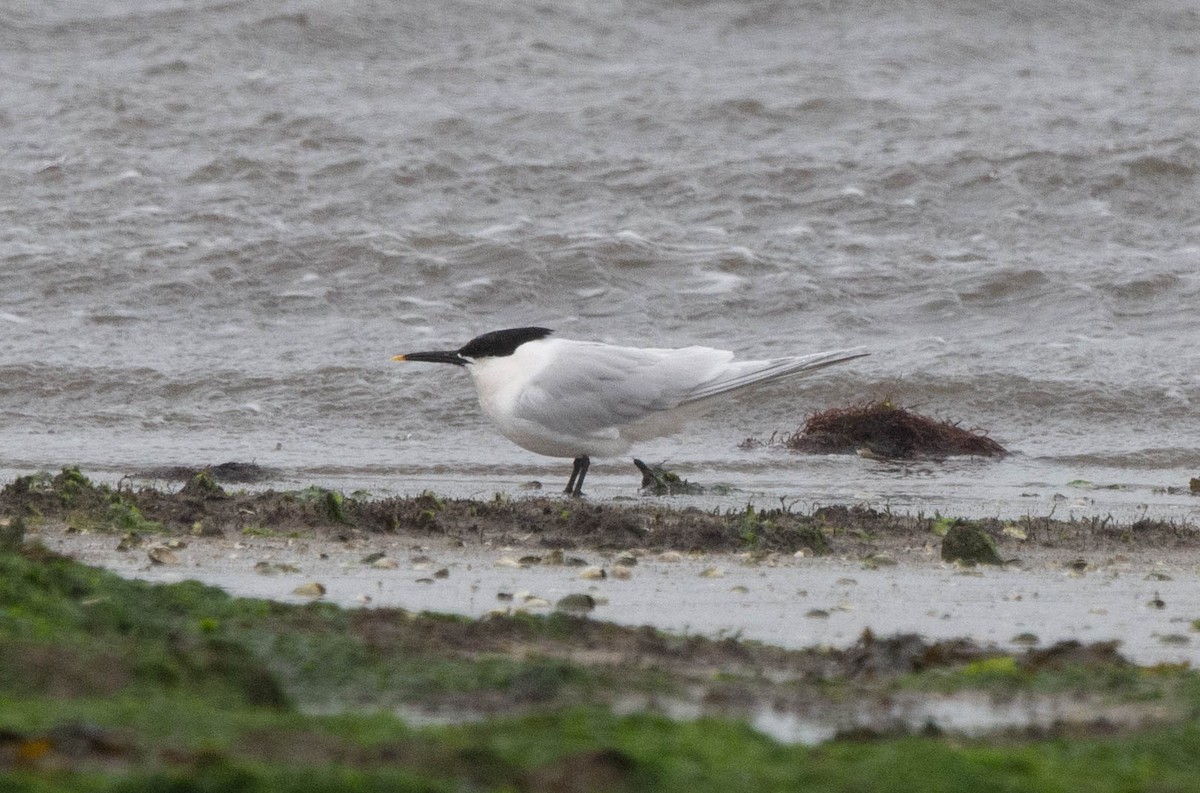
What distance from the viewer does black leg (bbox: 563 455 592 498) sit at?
720 cm

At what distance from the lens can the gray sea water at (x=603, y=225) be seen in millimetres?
9102

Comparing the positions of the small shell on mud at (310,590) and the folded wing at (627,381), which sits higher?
the folded wing at (627,381)

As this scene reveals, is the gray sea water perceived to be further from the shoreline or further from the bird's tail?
the shoreline

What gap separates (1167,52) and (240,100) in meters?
9.81

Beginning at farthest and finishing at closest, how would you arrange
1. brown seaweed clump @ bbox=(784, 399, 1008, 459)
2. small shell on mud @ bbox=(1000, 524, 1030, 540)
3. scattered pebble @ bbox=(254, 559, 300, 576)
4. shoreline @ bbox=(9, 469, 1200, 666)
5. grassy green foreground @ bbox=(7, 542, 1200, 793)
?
brown seaweed clump @ bbox=(784, 399, 1008, 459) < small shell on mud @ bbox=(1000, 524, 1030, 540) < scattered pebble @ bbox=(254, 559, 300, 576) < shoreline @ bbox=(9, 469, 1200, 666) < grassy green foreground @ bbox=(7, 542, 1200, 793)

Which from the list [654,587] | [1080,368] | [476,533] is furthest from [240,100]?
[654,587]

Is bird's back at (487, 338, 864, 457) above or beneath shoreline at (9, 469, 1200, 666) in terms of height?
above

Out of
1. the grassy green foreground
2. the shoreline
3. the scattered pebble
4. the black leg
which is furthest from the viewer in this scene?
the black leg

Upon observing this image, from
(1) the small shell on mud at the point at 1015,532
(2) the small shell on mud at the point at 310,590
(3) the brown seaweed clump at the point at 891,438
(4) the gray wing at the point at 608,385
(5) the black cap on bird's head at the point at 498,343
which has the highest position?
(5) the black cap on bird's head at the point at 498,343

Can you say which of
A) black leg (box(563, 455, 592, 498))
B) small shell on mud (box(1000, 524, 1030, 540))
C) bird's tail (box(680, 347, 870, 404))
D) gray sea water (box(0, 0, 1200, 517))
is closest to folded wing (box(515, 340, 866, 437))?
bird's tail (box(680, 347, 870, 404))

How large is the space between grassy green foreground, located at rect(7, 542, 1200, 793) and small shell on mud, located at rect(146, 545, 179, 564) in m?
1.48

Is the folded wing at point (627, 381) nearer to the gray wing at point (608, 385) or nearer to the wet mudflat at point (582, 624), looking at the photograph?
the gray wing at point (608, 385)

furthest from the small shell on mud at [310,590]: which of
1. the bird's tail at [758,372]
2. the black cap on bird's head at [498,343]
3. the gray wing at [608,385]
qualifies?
the bird's tail at [758,372]

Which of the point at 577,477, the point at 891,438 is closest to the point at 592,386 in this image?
the point at 577,477
